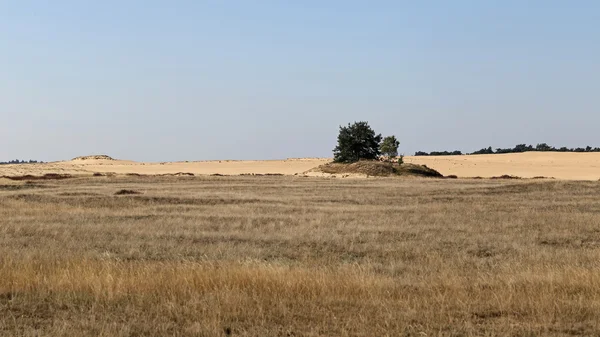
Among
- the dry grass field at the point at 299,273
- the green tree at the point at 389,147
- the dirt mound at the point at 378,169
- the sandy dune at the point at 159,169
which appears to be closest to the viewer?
the dry grass field at the point at 299,273

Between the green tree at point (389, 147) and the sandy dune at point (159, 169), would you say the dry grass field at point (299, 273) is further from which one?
the sandy dune at point (159, 169)

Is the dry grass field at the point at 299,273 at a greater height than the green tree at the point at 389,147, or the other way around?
the green tree at the point at 389,147

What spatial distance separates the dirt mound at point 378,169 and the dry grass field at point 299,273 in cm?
3647

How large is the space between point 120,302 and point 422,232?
436 inches

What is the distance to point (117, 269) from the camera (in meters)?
Answer: 10.9

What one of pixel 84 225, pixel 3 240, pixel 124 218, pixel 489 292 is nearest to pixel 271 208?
pixel 124 218

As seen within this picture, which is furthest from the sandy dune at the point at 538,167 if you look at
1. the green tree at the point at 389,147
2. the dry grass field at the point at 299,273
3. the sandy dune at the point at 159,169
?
the dry grass field at the point at 299,273

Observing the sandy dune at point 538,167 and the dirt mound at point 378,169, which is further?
the sandy dune at point 538,167

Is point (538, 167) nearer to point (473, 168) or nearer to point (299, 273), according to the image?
point (473, 168)

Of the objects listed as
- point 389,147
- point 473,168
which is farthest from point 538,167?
point 389,147

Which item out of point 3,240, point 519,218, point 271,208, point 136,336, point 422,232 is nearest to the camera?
point 136,336

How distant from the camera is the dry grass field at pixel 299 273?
7543 mm

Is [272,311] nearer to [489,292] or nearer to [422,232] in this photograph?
[489,292]

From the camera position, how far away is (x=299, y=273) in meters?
10.4
